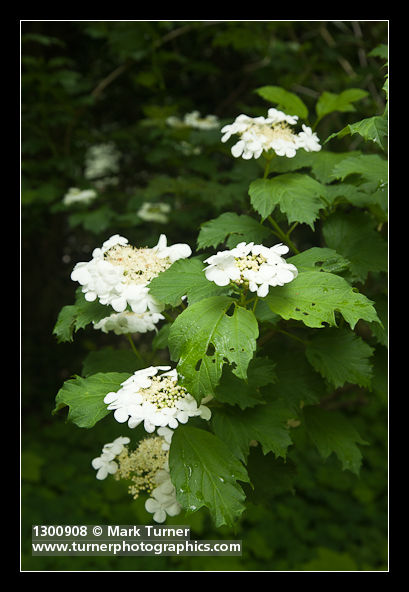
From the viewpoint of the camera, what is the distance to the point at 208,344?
1150 mm

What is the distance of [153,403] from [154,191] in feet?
7.27

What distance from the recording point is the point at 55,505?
359cm

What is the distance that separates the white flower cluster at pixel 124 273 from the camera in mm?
1307

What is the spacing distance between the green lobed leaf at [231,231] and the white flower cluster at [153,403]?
20.2 inches

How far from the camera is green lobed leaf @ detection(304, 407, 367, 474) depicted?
1.60 m

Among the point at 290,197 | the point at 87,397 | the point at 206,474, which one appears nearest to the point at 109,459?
the point at 87,397

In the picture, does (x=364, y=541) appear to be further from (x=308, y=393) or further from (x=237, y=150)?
(x=237, y=150)

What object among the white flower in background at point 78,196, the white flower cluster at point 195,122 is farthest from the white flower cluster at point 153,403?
the white flower cluster at point 195,122

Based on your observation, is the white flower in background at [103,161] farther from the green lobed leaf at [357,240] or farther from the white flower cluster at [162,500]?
the white flower cluster at [162,500]

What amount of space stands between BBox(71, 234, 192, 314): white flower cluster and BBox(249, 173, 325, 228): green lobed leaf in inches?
11.2

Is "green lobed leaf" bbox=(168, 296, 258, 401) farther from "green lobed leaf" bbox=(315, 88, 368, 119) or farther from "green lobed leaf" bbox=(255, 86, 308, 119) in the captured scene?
"green lobed leaf" bbox=(315, 88, 368, 119)

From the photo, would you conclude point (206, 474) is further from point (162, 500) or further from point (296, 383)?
point (296, 383)

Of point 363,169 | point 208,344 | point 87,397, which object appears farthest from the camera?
point 363,169

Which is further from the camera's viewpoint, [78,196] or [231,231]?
[78,196]
